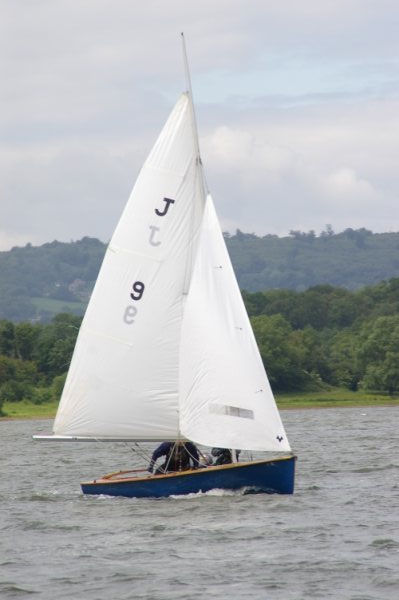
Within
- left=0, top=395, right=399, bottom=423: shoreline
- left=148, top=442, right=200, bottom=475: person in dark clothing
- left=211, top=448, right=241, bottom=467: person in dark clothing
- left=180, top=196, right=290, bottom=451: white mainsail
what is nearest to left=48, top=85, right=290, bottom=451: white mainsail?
left=148, top=442, right=200, bottom=475: person in dark clothing

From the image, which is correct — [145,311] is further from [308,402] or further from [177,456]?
[308,402]

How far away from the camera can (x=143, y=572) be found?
28297 mm

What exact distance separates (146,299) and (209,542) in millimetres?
9076

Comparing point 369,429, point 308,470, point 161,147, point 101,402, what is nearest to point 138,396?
point 101,402

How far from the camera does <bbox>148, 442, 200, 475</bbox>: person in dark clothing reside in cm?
3841

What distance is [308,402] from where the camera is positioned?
11912 cm

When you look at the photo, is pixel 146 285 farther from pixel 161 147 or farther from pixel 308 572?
pixel 308 572

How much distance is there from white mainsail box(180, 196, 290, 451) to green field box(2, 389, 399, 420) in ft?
222

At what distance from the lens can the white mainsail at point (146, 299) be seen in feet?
127

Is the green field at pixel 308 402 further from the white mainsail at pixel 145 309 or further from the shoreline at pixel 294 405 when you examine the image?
the white mainsail at pixel 145 309

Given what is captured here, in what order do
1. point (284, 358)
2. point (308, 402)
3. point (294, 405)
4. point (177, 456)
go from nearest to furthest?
point (177, 456)
point (294, 405)
point (308, 402)
point (284, 358)

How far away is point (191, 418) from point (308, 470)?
37.7ft

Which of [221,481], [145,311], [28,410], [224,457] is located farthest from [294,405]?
[221,481]

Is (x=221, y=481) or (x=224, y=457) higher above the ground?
(x=224, y=457)
